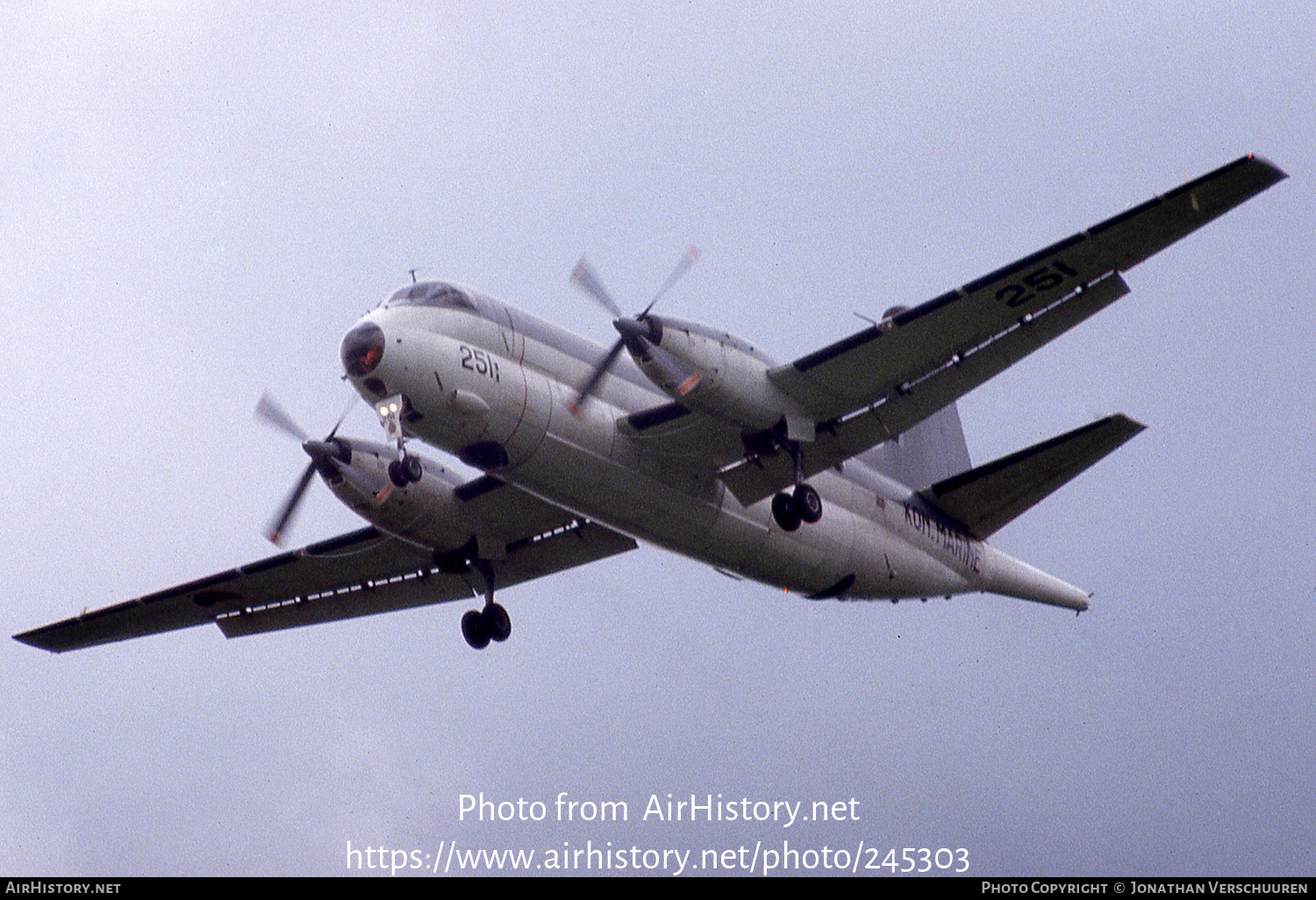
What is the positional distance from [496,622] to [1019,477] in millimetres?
8993

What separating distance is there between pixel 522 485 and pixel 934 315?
238 inches

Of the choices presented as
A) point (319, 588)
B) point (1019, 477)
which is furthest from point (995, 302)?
point (319, 588)

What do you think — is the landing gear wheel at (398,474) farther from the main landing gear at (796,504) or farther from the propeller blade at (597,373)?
the main landing gear at (796,504)

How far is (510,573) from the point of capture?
974 inches

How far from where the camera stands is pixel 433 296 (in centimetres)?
1998

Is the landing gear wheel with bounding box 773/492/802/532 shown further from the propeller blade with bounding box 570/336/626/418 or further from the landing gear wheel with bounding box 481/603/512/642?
the landing gear wheel with bounding box 481/603/512/642

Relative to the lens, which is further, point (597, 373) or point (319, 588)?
point (319, 588)

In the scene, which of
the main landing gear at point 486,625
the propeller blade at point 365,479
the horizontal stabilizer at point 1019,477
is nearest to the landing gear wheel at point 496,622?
the main landing gear at point 486,625

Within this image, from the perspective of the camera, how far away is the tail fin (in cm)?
2597

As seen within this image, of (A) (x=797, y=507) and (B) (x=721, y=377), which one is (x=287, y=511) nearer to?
(B) (x=721, y=377)

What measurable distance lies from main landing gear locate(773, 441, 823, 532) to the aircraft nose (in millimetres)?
5794

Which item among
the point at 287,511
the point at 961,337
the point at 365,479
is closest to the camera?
the point at 961,337

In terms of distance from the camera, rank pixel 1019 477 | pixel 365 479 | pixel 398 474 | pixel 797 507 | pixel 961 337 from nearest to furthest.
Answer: pixel 961 337, pixel 398 474, pixel 797 507, pixel 365 479, pixel 1019 477

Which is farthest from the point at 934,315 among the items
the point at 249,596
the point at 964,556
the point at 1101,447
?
the point at 249,596
